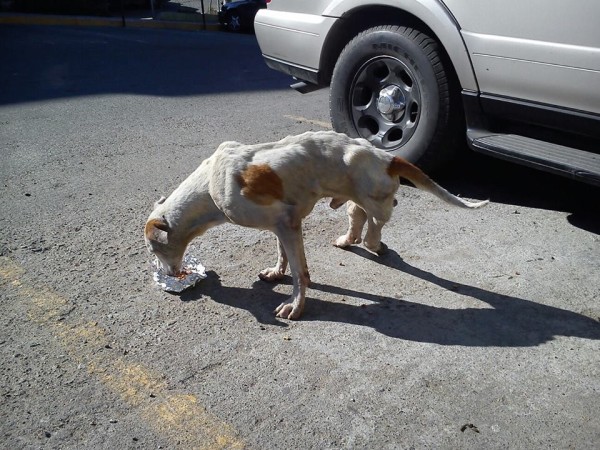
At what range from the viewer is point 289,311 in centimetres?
374

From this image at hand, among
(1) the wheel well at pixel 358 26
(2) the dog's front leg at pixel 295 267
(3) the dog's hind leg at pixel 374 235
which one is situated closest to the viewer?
(2) the dog's front leg at pixel 295 267

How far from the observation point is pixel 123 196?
17.7ft

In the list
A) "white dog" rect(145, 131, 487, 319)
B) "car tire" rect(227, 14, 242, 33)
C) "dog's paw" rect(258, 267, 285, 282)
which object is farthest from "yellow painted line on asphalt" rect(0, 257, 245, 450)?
"car tire" rect(227, 14, 242, 33)

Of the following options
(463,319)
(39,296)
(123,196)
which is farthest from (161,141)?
(463,319)

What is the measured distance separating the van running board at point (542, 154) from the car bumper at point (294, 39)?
172 centimetres

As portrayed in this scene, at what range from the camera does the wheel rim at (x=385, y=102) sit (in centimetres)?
544

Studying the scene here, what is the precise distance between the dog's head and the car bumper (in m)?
2.73

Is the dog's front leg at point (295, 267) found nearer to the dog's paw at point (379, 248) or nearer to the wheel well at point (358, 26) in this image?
the dog's paw at point (379, 248)

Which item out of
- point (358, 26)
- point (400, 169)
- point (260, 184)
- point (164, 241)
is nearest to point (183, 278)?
point (164, 241)

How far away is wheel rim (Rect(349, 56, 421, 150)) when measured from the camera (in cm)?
544

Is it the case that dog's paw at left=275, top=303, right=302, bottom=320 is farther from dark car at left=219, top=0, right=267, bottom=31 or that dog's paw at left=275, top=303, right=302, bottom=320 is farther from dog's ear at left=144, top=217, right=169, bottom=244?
dark car at left=219, top=0, right=267, bottom=31

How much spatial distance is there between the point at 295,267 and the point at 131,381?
1070 millimetres

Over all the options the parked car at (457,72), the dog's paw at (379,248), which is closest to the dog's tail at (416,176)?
the dog's paw at (379,248)

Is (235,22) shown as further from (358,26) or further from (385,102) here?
(385,102)
